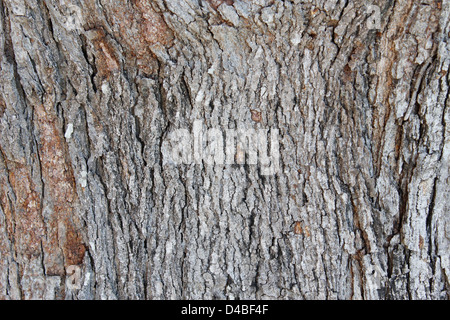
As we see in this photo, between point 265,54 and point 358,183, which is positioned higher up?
point 265,54

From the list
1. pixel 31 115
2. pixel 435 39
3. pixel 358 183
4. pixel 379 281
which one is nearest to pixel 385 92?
pixel 435 39

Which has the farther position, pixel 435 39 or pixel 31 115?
pixel 31 115

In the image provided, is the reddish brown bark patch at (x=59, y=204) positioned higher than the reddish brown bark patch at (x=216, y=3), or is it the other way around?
the reddish brown bark patch at (x=216, y=3)

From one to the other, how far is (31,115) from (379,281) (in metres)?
1.74

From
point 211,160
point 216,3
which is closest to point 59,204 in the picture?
point 211,160

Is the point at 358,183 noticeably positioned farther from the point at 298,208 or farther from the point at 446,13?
the point at 446,13

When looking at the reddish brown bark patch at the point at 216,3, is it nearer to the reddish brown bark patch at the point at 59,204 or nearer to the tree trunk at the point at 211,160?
the tree trunk at the point at 211,160

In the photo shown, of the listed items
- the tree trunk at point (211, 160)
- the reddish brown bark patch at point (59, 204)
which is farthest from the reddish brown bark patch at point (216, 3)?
the reddish brown bark patch at point (59, 204)

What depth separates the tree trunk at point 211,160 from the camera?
5.03 feet

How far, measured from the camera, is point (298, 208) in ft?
5.30

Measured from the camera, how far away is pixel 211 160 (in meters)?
1.61

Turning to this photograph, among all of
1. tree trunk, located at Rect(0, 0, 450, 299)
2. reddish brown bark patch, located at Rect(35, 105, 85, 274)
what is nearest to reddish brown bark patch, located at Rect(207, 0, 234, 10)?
tree trunk, located at Rect(0, 0, 450, 299)

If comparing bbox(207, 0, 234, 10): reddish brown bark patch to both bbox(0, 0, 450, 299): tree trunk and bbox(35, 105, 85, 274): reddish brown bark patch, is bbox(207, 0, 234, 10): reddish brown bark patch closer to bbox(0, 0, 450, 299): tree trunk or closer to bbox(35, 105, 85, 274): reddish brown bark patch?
bbox(0, 0, 450, 299): tree trunk
